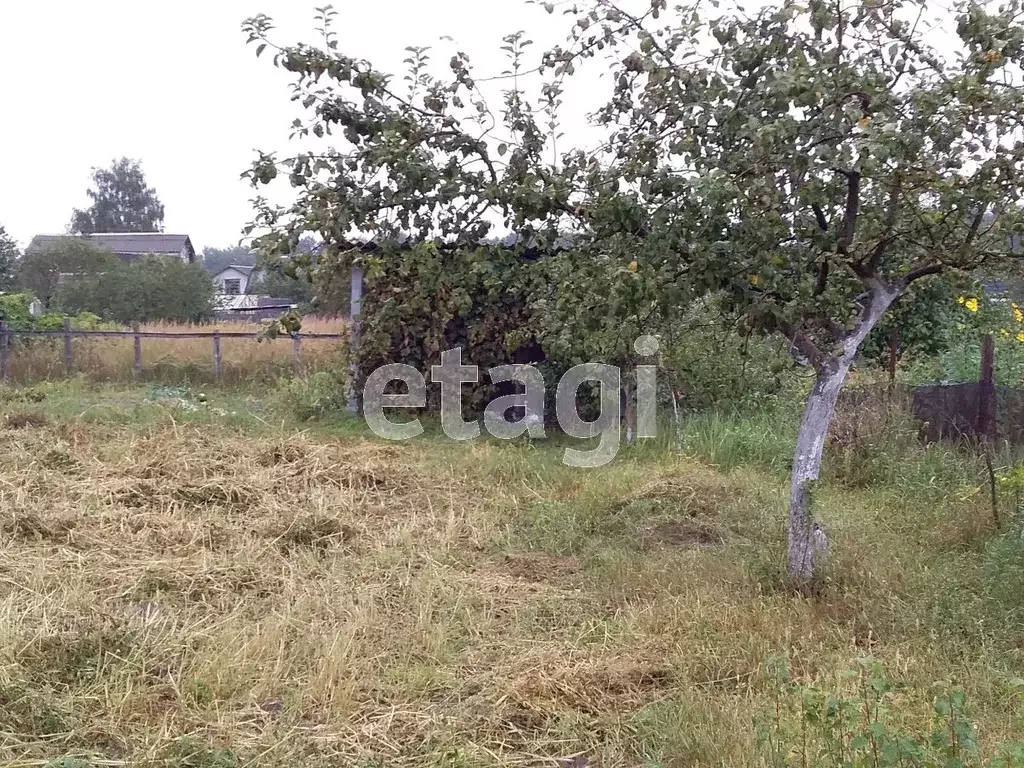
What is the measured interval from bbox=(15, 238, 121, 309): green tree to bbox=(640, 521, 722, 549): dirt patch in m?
19.4

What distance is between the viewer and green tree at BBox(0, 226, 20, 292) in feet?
72.8

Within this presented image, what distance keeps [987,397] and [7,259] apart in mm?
23999

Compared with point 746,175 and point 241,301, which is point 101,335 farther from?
point 241,301

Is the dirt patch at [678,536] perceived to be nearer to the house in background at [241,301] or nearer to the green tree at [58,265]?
the house in background at [241,301]

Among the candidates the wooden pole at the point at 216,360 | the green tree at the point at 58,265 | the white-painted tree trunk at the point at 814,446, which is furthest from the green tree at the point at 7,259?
the white-painted tree trunk at the point at 814,446

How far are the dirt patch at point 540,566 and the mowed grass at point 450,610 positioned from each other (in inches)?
1.0

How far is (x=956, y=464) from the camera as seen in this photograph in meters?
6.50

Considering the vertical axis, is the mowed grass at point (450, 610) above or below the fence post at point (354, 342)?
below

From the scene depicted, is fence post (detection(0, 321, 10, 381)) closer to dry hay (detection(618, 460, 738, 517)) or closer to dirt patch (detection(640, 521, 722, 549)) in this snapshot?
dry hay (detection(618, 460, 738, 517))

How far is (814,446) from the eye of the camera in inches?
173
